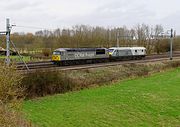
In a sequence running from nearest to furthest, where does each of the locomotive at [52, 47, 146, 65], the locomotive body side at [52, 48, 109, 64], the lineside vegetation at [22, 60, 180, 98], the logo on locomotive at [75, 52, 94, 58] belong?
the lineside vegetation at [22, 60, 180, 98] < the locomotive body side at [52, 48, 109, 64] < the locomotive at [52, 47, 146, 65] < the logo on locomotive at [75, 52, 94, 58]

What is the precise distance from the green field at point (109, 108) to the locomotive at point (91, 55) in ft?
32.2

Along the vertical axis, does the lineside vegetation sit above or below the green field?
above

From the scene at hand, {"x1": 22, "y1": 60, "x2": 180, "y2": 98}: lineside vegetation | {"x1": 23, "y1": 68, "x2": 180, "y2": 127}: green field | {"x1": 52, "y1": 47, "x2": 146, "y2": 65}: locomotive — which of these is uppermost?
{"x1": 52, "y1": 47, "x2": 146, "y2": 65}: locomotive

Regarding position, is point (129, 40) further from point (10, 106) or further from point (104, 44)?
point (10, 106)

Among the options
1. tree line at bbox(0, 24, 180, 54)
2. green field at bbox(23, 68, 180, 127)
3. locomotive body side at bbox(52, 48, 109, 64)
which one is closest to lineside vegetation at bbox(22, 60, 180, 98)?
green field at bbox(23, 68, 180, 127)

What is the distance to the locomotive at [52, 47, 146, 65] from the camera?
33625 mm

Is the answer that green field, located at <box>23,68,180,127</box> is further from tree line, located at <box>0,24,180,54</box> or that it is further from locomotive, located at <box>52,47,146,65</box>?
tree line, located at <box>0,24,180,54</box>

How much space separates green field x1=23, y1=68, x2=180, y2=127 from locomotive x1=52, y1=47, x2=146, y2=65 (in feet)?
32.2

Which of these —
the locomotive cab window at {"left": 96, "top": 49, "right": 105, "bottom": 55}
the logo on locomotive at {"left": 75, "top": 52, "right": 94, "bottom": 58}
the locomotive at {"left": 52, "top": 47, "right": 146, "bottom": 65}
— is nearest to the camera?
the locomotive at {"left": 52, "top": 47, "right": 146, "bottom": 65}

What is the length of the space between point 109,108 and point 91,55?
19.8m

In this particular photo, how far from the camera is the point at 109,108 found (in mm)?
18531

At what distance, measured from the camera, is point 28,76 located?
67.1 ft

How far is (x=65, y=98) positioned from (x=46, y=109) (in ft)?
11.4

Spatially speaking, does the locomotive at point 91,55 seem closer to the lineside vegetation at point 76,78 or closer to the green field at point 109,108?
the lineside vegetation at point 76,78
